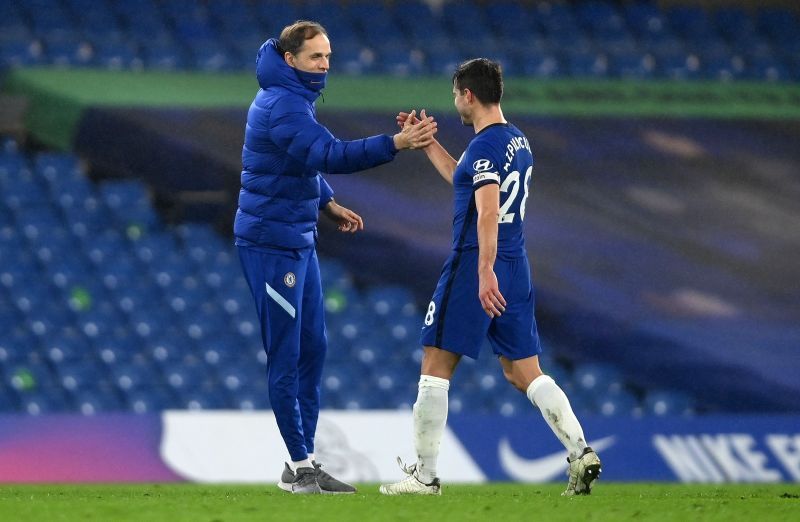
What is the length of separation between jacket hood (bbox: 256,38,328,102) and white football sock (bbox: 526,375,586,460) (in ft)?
5.58

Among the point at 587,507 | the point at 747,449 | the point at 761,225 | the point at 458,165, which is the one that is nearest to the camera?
the point at 587,507

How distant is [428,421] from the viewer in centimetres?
658

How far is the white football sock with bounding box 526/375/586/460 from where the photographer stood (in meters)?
6.56

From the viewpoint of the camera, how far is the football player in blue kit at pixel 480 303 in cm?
650

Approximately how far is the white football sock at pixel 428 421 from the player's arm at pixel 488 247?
0.45m

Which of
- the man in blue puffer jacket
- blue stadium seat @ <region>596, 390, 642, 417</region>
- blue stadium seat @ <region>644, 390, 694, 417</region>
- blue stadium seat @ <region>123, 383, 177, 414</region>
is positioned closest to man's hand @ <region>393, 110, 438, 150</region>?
the man in blue puffer jacket

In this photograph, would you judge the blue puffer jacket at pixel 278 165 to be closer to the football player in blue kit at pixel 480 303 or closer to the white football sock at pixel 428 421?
the football player in blue kit at pixel 480 303

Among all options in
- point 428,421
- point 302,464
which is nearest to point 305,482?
point 302,464

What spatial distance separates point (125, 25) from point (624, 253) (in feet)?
18.5

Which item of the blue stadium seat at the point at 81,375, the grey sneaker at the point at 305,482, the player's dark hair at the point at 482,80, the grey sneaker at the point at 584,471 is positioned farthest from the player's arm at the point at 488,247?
the blue stadium seat at the point at 81,375

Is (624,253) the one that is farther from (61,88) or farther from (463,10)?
(61,88)

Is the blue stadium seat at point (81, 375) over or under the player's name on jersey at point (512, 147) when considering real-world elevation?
under

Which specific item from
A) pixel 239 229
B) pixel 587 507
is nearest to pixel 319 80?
pixel 239 229

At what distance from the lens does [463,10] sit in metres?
16.6
